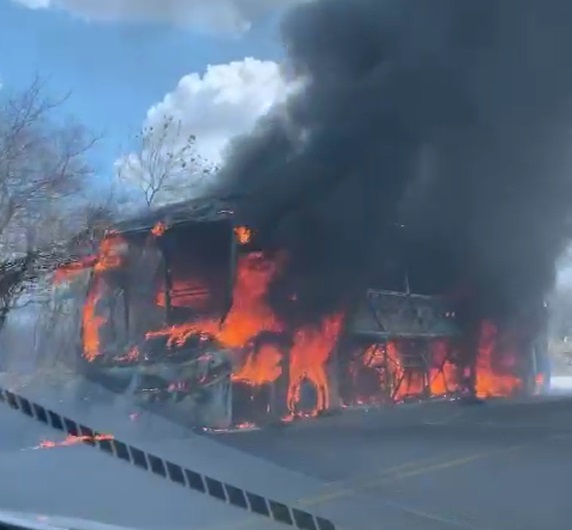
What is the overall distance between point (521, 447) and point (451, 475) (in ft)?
7.35

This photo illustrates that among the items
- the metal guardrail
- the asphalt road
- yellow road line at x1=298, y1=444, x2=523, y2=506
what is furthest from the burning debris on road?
the metal guardrail

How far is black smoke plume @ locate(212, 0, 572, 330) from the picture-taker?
33.8ft

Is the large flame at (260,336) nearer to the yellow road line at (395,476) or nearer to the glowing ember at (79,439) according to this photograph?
the yellow road line at (395,476)

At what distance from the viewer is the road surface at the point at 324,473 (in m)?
5.59

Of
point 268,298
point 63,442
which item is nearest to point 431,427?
point 268,298

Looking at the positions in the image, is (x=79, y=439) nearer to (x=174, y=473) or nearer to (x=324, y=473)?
(x=174, y=473)

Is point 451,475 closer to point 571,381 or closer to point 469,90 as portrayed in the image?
point 469,90

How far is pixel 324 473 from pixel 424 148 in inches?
197

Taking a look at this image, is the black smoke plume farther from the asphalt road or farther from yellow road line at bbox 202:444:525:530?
yellow road line at bbox 202:444:525:530

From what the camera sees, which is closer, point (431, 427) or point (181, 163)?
point (181, 163)

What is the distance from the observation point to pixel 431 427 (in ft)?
33.6

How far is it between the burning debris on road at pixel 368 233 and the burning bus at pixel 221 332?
0.02 metres

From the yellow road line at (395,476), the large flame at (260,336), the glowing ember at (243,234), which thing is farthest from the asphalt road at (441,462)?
the glowing ember at (243,234)

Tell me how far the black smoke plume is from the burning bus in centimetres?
44
